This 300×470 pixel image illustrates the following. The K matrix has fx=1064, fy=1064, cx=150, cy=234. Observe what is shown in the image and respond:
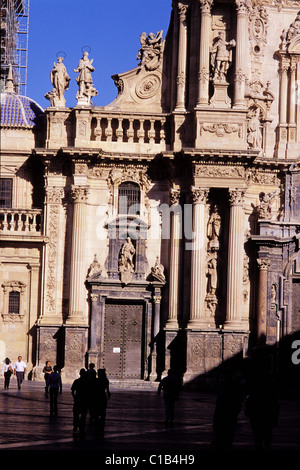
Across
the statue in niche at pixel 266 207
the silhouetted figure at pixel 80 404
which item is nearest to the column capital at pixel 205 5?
the statue in niche at pixel 266 207

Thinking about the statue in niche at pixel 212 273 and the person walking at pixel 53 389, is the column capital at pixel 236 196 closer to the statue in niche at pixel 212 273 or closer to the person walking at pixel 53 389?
the statue in niche at pixel 212 273

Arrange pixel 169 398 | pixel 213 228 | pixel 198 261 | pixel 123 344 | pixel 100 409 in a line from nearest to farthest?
pixel 100 409 → pixel 169 398 → pixel 198 261 → pixel 213 228 → pixel 123 344

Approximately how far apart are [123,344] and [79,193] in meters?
6.44

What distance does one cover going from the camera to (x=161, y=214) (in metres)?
44.0

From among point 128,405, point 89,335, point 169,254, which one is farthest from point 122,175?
point 128,405

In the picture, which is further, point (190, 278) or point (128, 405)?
point (190, 278)

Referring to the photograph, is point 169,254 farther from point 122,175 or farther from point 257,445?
point 257,445

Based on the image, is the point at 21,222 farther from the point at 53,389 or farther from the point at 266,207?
the point at 53,389

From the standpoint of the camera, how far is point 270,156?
148ft

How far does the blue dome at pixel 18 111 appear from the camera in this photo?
4691cm

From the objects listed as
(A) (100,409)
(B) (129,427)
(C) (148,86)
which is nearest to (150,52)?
(C) (148,86)

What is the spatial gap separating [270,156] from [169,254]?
6.15 metres

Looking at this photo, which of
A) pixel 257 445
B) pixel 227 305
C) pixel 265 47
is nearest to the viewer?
pixel 257 445

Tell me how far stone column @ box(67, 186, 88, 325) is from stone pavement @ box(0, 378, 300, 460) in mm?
4786
